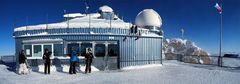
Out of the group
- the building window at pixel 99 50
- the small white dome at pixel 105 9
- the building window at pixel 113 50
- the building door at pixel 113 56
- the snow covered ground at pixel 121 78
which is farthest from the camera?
the small white dome at pixel 105 9

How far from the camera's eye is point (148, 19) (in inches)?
1159

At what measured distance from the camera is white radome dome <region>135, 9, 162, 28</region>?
29.2 meters

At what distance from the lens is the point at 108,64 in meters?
20.8

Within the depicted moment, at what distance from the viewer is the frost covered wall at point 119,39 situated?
2075cm

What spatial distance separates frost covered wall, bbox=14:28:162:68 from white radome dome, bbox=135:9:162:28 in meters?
5.34

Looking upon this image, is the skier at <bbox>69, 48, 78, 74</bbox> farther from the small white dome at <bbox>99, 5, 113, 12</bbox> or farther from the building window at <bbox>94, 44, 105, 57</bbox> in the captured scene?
the small white dome at <bbox>99, 5, 113, 12</bbox>

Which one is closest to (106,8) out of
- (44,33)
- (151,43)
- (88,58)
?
(151,43)

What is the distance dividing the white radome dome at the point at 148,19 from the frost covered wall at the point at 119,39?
5.34 metres

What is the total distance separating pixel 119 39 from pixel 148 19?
28.7 feet

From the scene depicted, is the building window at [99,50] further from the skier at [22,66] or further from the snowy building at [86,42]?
the skier at [22,66]

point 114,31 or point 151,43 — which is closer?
point 114,31

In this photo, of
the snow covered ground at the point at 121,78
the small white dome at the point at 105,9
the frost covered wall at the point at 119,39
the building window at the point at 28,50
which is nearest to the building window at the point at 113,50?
the frost covered wall at the point at 119,39

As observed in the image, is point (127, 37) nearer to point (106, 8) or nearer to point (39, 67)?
point (39, 67)

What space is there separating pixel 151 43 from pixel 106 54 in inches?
178
